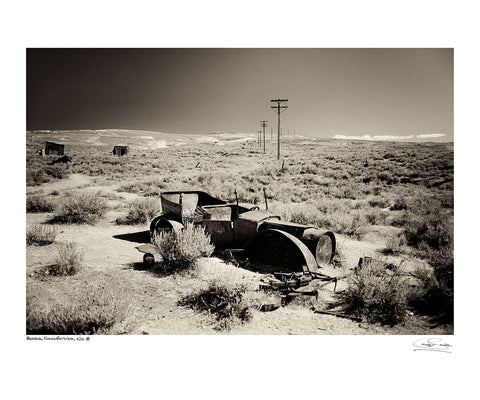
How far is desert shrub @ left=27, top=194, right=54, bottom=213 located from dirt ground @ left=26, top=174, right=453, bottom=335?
6.86ft

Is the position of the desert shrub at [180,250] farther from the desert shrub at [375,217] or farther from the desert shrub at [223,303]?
the desert shrub at [375,217]

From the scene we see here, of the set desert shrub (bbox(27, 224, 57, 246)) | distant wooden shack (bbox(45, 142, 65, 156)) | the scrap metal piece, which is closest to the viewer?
the scrap metal piece

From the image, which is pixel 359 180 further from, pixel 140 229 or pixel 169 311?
pixel 169 311

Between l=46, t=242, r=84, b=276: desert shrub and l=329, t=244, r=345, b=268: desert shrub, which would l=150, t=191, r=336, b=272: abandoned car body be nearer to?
l=329, t=244, r=345, b=268: desert shrub

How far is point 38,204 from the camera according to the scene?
8359 millimetres

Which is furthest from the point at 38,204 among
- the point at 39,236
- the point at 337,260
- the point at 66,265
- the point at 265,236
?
the point at 337,260

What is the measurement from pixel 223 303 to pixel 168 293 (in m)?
0.95

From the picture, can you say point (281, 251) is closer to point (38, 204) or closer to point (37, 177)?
point (38, 204)

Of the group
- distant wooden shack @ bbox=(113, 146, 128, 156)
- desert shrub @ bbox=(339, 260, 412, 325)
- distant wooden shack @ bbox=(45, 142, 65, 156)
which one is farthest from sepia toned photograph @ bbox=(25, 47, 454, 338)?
distant wooden shack @ bbox=(113, 146, 128, 156)

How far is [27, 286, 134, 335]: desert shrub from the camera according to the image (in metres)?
3.75
